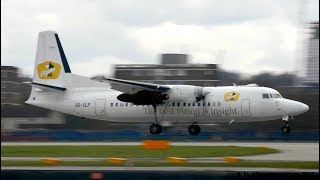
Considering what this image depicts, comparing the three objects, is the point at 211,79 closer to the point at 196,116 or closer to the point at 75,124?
the point at 75,124

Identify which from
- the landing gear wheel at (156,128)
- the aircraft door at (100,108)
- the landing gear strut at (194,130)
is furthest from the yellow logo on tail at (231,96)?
the aircraft door at (100,108)

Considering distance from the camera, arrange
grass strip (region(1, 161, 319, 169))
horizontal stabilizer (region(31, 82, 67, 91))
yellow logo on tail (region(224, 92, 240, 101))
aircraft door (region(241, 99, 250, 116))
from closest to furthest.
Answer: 1. grass strip (region(1, 161, 319, 169))
2. aircraft door (region(241, 99, 250, 116))
3. yellow logo on tail (region(224, 92, 240, 101))
4. horizontal stabilizer (region(31, 82, 67, 91))

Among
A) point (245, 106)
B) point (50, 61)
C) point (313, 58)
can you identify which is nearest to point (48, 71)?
point (50, 61)

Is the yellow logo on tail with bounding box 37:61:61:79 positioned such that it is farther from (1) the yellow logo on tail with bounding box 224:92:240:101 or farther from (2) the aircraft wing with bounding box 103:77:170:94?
(1) the yellow logo on tail with bounding box 224:92:240:101

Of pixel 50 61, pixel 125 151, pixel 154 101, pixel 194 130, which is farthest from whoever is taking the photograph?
pixel 125 151

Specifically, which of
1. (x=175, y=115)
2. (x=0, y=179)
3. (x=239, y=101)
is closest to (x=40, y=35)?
(x=175, y=115)

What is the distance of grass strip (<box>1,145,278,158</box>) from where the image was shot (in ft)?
139

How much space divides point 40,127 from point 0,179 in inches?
2065

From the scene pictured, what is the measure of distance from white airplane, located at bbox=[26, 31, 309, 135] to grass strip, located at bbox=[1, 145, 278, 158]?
7.51ft

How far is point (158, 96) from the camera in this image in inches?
1599

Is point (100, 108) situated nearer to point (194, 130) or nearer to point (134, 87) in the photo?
point (134, 87)

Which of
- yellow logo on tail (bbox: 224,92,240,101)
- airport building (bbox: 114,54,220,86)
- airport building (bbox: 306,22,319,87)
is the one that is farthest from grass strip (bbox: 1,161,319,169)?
airport building (bbox: 306,22,319,87)

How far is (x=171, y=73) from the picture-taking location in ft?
343

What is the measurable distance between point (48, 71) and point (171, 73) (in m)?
61.2
